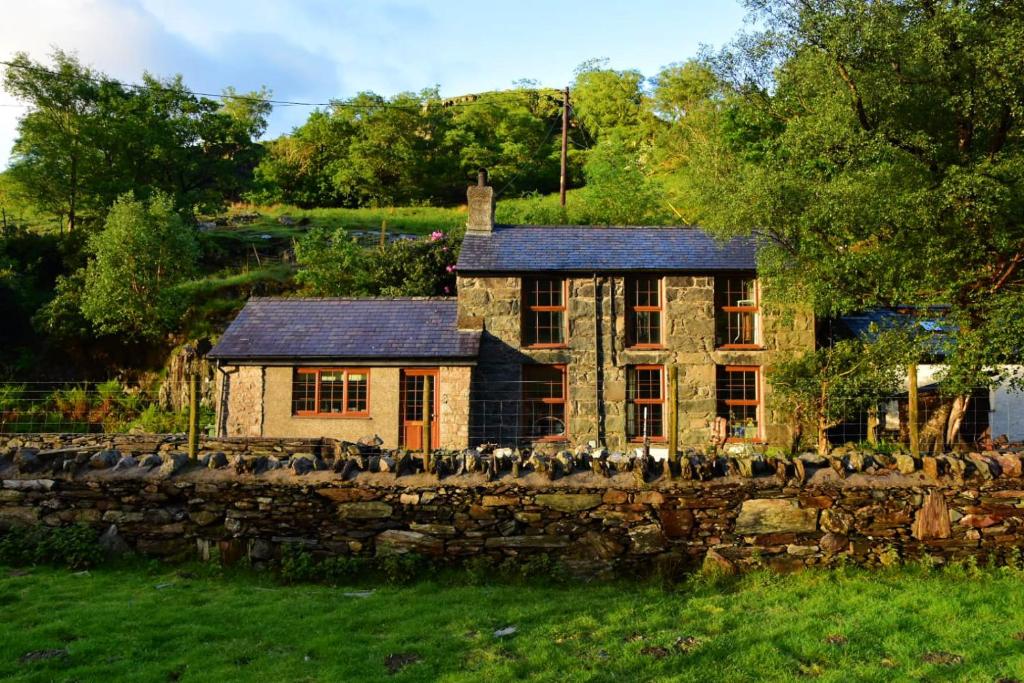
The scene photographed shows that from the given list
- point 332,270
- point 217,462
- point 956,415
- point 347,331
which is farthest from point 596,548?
point 332,270

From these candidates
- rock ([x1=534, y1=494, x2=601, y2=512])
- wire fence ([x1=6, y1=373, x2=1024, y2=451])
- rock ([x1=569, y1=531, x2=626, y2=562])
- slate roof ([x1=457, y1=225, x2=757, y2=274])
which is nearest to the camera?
rock ([x1=569, y1=531, x2=626, y2=562])

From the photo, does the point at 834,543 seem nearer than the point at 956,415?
Yes

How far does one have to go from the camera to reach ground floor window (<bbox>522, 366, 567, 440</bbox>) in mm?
19281

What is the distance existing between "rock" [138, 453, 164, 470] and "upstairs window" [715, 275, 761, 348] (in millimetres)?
14532

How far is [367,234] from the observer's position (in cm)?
3791

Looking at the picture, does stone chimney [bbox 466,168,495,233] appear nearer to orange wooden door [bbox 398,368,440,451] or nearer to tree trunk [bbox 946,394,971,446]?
orange wooden door [bbox 398,368,440,451]

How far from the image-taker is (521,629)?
6.61 meters

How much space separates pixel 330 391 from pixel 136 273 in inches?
475

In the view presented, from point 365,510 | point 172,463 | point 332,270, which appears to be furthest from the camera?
point 332,270

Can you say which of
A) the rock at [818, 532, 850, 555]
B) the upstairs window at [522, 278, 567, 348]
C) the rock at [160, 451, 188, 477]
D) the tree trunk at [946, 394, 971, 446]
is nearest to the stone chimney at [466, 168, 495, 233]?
the upstairs window at [522, 278, 567, 348]

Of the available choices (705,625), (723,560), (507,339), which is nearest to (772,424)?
(507,339)

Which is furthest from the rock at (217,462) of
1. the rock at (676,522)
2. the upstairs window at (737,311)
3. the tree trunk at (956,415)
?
the upstairs window at (737,311)

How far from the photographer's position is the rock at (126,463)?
9.20 metres

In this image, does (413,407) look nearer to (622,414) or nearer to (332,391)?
(332,391)
